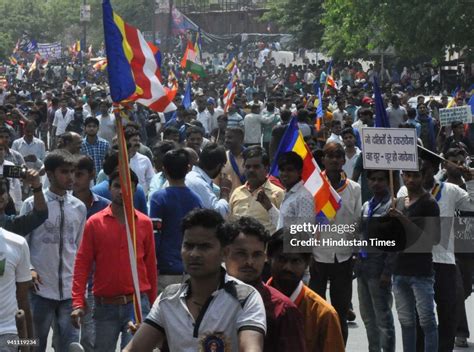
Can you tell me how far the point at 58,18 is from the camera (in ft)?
323

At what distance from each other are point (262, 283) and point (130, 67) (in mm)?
2954

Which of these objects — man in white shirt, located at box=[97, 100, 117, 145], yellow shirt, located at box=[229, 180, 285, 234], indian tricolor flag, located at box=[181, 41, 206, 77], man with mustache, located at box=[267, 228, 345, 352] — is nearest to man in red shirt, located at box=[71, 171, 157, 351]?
yellow shirt, located at box=[229, 180, 285, 234]

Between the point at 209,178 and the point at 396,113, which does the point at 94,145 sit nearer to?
the point at 209,178

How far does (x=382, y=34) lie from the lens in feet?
110

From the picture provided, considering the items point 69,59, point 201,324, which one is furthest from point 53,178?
point 69,59

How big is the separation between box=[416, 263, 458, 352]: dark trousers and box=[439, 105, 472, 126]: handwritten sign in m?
10.2

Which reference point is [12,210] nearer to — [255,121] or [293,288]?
[293,288]

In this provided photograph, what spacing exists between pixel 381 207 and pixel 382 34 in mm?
25094

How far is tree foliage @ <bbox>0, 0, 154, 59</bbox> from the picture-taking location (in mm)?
91188

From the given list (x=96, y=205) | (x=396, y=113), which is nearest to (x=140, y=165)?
(x=96, y=205)

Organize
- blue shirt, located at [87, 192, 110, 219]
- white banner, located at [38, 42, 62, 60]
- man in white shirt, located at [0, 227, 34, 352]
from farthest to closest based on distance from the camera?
white banner, located at [38, 42, 62, 60] < blue shirt, located at [87, 192, 110, 219] < man in white shirt, located at [0, 227, 34, 352]

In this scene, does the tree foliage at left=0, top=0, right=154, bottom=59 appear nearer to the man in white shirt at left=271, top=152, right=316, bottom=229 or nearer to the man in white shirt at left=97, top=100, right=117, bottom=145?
the man in white shirt at left=97, top=100, right=117, bottom=145

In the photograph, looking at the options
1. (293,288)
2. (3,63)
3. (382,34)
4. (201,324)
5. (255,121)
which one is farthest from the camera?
(3,63)

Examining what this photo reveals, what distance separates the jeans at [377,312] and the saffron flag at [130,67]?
6.19 feet
